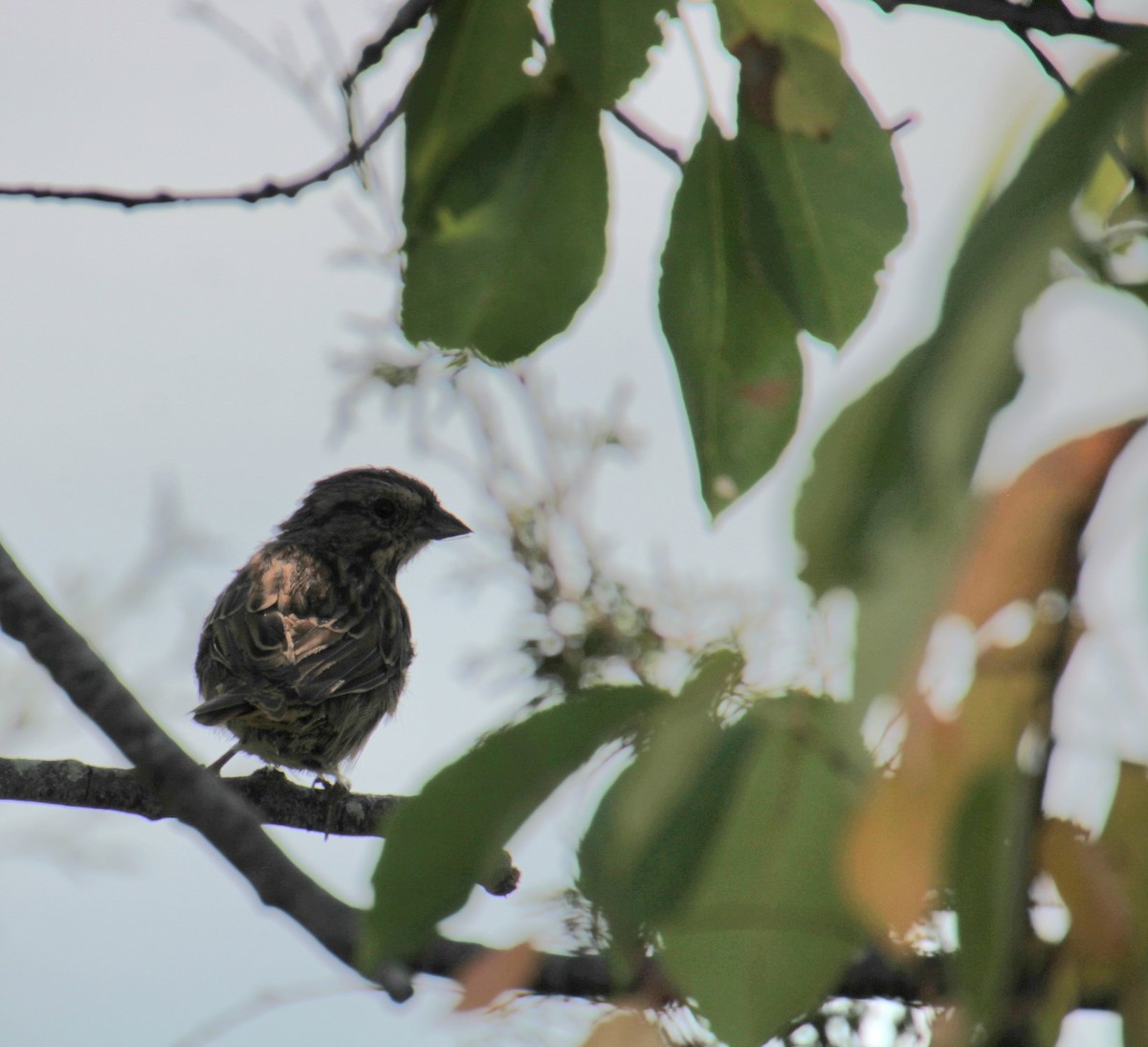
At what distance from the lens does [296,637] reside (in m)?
5.84

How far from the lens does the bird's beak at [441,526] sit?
24.6ft

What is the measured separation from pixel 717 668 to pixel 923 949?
61 cm

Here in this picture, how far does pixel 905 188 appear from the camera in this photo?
1.87m

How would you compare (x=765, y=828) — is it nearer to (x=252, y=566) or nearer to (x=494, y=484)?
(x=494, y=484)

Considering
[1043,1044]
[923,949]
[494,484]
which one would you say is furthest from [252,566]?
[1043,1044]

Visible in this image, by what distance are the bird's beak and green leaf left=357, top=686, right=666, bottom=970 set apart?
20.5 feet

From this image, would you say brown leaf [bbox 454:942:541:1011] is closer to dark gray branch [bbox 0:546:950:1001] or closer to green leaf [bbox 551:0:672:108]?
dark gray branch [bbox 0:546:950:1001]

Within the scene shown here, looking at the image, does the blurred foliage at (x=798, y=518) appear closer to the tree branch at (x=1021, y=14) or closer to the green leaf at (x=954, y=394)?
the green leaf at (x=954, y=394)

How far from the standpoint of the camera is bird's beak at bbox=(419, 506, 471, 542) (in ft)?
24.6

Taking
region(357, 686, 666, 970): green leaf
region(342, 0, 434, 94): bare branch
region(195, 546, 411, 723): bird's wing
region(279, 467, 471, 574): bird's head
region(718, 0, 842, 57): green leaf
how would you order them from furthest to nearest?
1. region(279, 467, 471, 574): bird's head
2. region(195, 546, 411, 723): bird's wing
3. region(342, 0, 434, 94): bare branch
4. region(718, 0, 842, 57): green leaf
5. region(357, 686, 666, 970): green leaf

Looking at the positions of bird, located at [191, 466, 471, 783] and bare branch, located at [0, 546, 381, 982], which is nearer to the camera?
bare branch, located at [0, 546, 381, 982]

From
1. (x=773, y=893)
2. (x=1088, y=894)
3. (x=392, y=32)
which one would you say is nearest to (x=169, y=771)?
(x=773, y=893)

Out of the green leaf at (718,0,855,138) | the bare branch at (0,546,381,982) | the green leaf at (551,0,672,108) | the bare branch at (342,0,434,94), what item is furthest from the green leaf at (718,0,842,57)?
the bare branch at (0,546,381,982)

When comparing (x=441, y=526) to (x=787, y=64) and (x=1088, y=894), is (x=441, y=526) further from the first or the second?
(x=1088, y=894)
